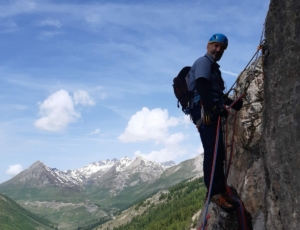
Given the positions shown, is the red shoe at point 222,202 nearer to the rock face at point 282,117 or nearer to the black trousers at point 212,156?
the black trousers at point 212,156

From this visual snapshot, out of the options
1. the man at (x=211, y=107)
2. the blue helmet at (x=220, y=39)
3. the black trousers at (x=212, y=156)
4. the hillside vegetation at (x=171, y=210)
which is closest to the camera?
the man at (x=211, y=107)

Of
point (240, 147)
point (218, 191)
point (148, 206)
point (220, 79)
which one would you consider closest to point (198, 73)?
point (220, 79)

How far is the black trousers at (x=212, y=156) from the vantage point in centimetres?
838

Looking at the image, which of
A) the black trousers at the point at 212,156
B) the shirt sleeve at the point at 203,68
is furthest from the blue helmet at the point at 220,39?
the black trousers at the point at 212,156

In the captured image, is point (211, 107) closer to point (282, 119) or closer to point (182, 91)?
point (182, 91)

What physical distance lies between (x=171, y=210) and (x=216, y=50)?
123789mm

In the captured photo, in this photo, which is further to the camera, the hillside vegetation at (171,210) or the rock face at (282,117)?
the hillside vegetation at (171,210)

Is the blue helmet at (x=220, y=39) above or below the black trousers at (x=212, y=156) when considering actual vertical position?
above

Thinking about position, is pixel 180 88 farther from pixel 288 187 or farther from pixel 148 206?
pixel 148 206

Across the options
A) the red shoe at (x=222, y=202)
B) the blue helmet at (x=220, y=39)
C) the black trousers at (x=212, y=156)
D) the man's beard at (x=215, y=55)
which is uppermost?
the blue helmet at (x=220, y=39)

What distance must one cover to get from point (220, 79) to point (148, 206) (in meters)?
169

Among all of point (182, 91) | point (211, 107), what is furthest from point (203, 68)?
point (182, 91)

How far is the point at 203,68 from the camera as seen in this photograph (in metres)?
8.04

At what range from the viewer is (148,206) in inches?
6708
